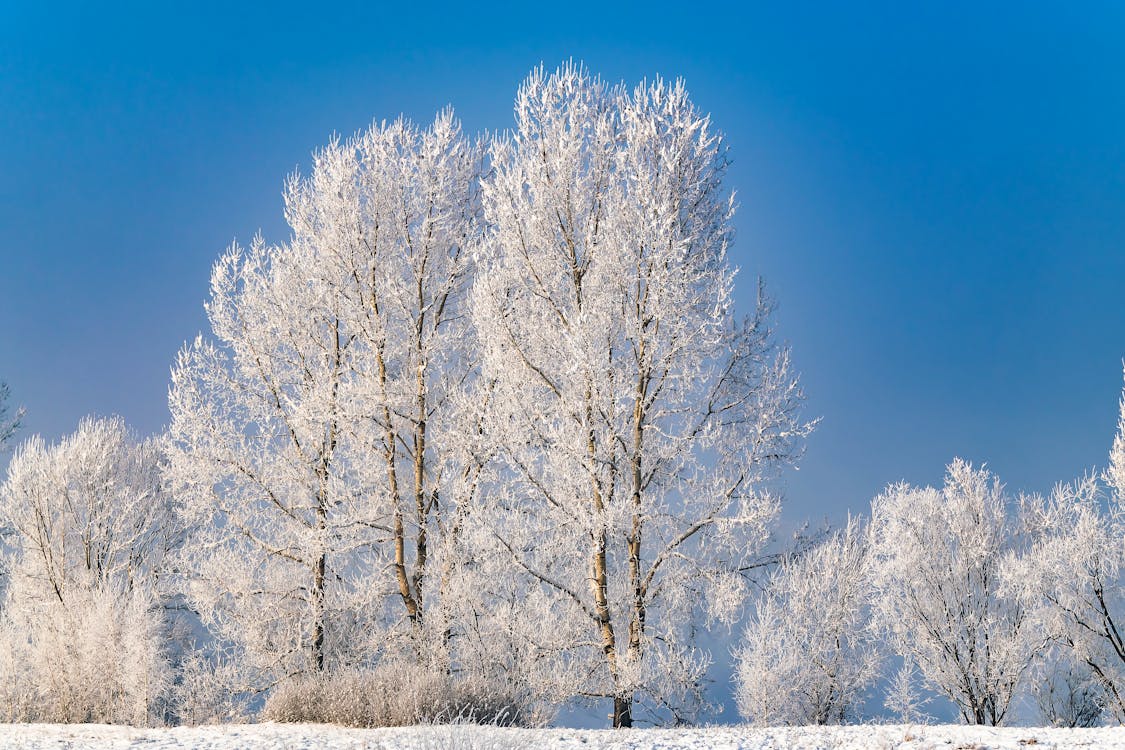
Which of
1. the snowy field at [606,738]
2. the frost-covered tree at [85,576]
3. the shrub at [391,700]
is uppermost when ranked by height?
the frost-covered tree at [85,576]

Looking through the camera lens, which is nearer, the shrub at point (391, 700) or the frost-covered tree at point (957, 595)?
the shrub at point (391, 700)

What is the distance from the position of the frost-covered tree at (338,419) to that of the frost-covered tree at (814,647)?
5.72 meters

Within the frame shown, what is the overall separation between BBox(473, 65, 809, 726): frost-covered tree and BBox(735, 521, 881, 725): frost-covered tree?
3.00m

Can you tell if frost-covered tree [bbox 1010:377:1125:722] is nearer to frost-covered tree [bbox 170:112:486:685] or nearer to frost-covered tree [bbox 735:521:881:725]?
frost-covered tree [bbox 735:521:881:725]

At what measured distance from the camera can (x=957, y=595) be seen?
65.5ft

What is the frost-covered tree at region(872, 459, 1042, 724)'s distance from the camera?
62.6 feet

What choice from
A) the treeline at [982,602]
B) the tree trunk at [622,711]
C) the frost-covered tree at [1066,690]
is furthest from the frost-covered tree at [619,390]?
the frost-covered tree at [1066,690]

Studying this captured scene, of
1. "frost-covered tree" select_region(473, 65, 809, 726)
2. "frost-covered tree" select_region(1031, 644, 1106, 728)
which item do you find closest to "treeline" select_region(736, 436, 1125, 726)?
"frost-covered tree" select_region(1031, 644, 1106, 728)

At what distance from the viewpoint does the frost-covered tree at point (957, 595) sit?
19.1m

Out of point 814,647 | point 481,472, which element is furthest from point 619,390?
point 814,647

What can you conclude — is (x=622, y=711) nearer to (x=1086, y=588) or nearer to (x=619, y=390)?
(x=619, y=390)

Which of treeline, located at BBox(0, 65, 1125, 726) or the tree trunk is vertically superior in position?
treeline, located at BBox(0, 65, 1125, 726)

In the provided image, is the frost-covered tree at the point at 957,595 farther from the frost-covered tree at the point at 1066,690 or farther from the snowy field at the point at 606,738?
the snowy field at the point at 606,738

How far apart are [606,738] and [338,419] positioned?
7.11 m
